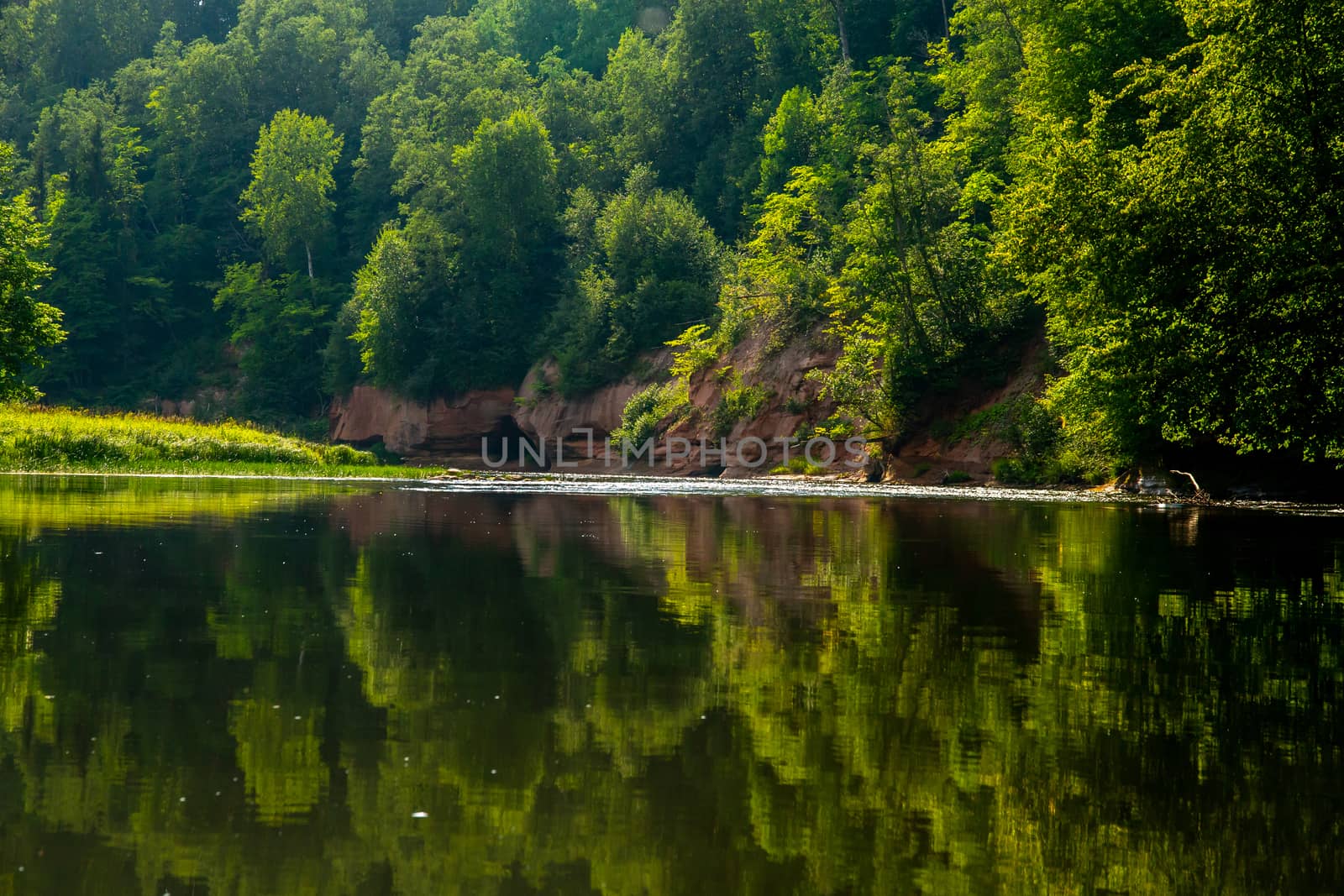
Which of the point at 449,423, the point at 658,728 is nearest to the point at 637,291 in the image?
the point at 449,423

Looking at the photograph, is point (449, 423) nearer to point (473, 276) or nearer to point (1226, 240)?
point (473, 276)

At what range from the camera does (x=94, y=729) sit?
6.32 m

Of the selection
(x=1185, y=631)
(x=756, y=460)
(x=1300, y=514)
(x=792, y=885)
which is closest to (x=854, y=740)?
(x=792, y=885)

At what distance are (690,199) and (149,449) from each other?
45.5 m

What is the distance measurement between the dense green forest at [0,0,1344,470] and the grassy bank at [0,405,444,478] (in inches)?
110

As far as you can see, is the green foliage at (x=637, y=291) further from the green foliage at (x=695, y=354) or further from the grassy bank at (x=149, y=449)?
the grassy bank at (x=149, y=449)

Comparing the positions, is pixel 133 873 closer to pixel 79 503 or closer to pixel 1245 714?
pixel 1245 714

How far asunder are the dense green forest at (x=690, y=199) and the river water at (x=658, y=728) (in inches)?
671

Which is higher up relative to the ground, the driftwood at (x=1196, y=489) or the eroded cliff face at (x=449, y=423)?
the eroded cliff face at (x=449, y=423)

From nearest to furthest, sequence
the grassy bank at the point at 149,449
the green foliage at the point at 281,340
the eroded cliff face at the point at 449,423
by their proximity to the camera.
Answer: the grassy bank at the point at 149,449
the eroded cliff face at the point at 449,423
the green foliage at the point at 281,340

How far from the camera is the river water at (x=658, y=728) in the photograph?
4.78 m

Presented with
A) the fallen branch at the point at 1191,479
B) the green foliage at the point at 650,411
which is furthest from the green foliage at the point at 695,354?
the fallen branch at the point at 1191,479

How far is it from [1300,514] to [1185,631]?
19.2m

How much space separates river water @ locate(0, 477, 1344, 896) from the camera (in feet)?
15.7
